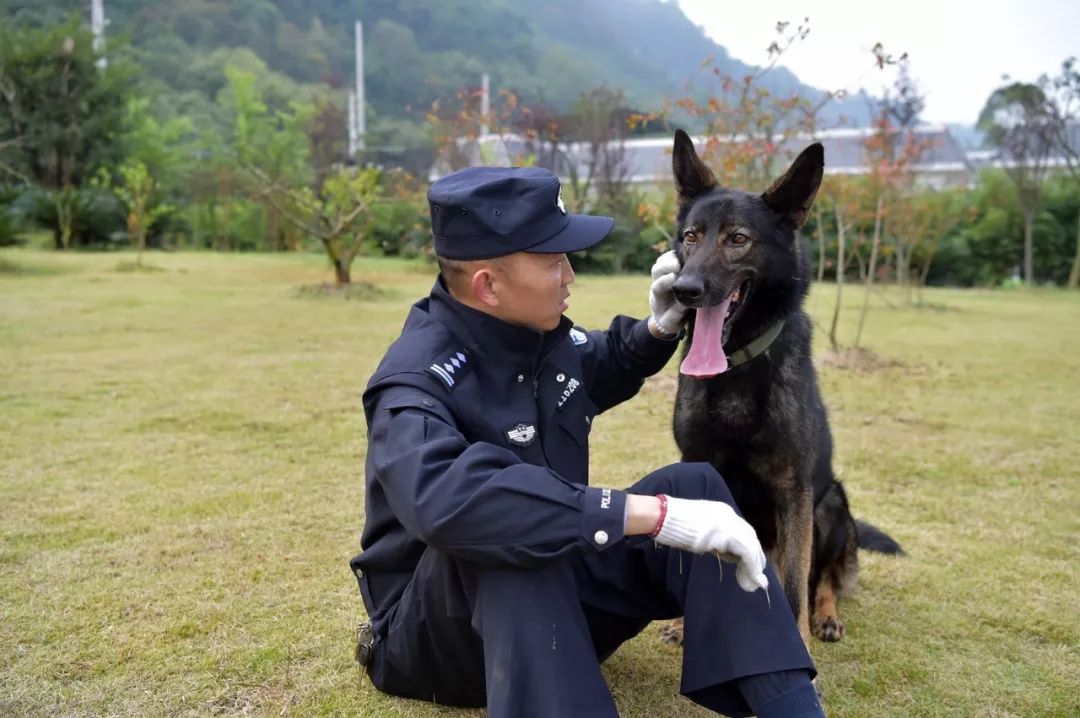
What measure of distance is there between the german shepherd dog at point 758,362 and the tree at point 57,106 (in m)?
28.6

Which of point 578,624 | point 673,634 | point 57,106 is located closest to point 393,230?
point 57,106

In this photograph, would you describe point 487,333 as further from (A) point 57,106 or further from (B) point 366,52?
(B) point 366,52

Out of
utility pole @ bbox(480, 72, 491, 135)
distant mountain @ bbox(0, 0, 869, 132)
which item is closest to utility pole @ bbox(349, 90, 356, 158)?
distant mountain @ bbox(0, 0, 869, 132)

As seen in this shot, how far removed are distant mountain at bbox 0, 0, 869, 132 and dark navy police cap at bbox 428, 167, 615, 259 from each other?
50.8 metres

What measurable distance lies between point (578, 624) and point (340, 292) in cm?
1395

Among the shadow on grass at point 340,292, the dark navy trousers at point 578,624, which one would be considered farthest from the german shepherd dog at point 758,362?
the shadow on grass at point 340,292

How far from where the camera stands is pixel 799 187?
120 inches

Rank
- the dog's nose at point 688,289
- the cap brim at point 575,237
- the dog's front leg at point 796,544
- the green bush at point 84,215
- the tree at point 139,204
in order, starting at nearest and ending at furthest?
the cap brim at point 575,237, the dog's nose at point 688,289, the dog's front leg at point 796,544, the tree at point 139,204, the green bush at point 84,215

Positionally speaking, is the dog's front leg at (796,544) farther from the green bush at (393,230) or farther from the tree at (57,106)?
the tree at (57,106)

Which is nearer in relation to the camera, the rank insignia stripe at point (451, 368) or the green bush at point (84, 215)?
the rank insignia stripe at point (451, 368)

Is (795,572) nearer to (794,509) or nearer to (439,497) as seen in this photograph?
(794,509)

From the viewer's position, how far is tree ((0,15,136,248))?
27797 mm

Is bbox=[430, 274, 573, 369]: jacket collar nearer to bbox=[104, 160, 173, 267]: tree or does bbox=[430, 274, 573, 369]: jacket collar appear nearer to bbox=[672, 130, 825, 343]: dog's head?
bbox=[672, 130, 825, 343]: dog's head

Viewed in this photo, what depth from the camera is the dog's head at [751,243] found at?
9.78 feet
